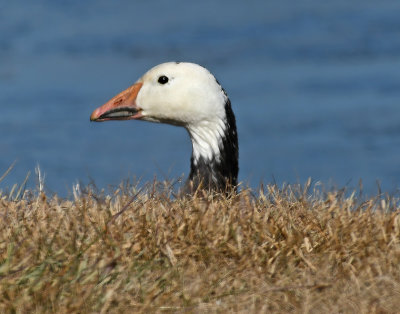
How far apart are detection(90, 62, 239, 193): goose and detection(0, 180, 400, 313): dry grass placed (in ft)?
3.07

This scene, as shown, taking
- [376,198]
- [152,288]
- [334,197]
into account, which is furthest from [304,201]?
[152,288]

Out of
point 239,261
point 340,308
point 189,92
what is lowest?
point 340,308

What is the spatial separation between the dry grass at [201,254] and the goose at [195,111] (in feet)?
3.07

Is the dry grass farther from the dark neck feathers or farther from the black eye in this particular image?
the black eye

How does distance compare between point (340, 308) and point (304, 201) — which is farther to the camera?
point (304, 201)

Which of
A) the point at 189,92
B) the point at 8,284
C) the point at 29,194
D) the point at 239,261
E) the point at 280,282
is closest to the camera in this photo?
the point at 8,284

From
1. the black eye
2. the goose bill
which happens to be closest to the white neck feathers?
the black eye

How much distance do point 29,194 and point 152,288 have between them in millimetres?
2560

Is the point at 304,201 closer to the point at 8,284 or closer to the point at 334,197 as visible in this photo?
the point at 334,197

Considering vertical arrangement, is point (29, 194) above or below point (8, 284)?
above

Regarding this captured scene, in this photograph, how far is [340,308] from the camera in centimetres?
452

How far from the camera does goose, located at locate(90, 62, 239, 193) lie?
7371 millimetres

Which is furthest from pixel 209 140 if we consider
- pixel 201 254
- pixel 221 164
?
pixel 201 254

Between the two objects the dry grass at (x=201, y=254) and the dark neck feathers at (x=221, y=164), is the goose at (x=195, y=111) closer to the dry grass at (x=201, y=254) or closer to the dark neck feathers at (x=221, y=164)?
the dark neck feathers at (x=221, y=164)
